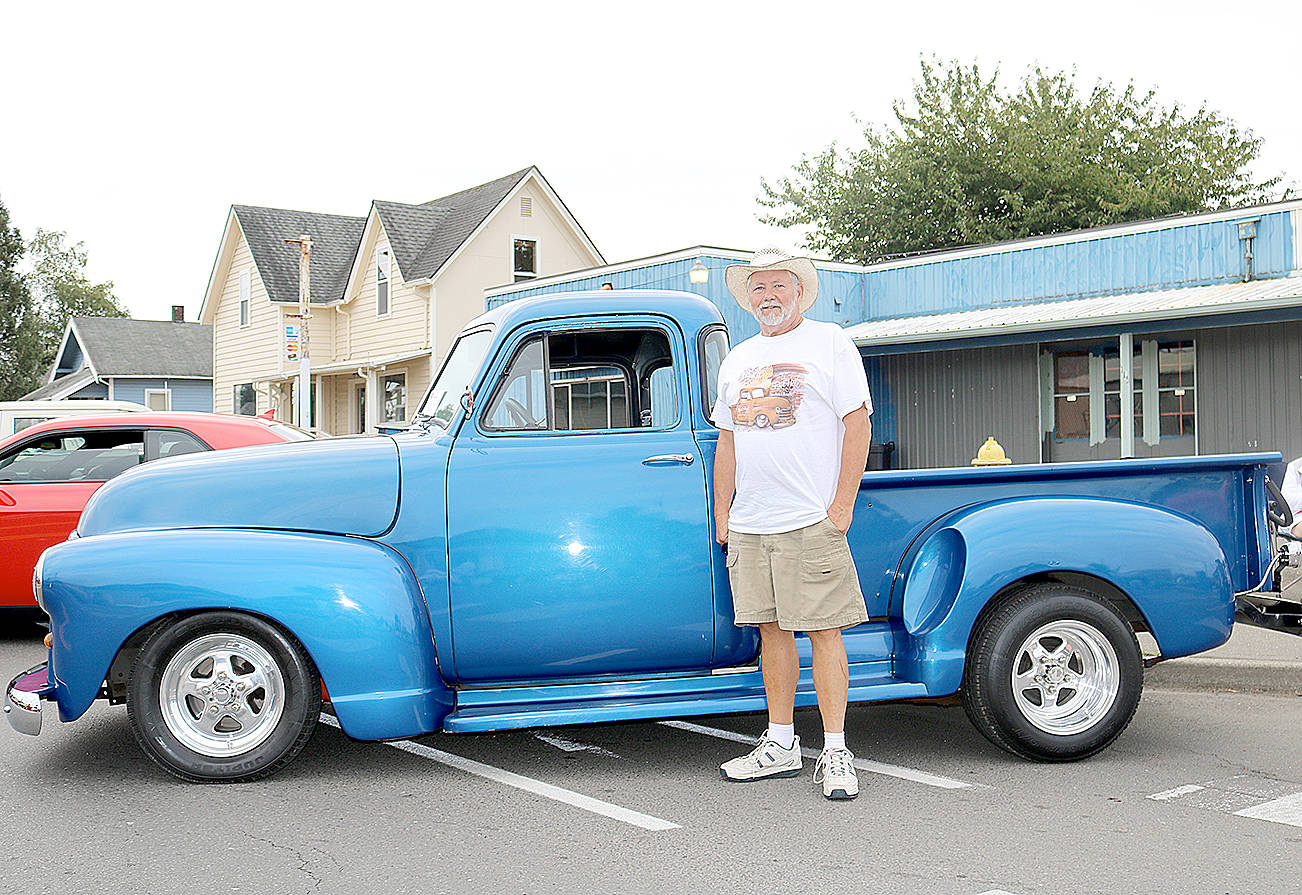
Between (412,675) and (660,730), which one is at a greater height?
(412,675)

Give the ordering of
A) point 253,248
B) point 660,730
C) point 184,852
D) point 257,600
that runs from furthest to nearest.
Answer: point 253,248
point 660,730
point 257,600
point 184,852

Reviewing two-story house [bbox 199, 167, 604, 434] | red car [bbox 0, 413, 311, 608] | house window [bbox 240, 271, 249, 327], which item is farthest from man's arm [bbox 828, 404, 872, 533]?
house window [bbox 240, 271, 249, 327]

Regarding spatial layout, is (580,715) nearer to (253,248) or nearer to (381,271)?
(381,271)

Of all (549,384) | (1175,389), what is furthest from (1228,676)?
(1175,389)

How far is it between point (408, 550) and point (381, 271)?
953 inches

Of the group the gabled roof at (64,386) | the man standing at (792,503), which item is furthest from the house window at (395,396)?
the man standing at (792,503)

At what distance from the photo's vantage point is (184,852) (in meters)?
4.21

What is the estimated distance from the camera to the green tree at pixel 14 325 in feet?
160

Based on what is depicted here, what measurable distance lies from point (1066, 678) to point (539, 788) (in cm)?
231

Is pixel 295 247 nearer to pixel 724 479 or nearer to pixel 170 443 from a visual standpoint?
pixel 170 443

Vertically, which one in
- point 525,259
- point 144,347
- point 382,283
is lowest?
point 382,283

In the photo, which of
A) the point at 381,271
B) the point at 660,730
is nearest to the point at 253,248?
the point at 381,271

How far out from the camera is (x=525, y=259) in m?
28.5

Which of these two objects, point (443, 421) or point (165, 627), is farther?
point (443, 421)
